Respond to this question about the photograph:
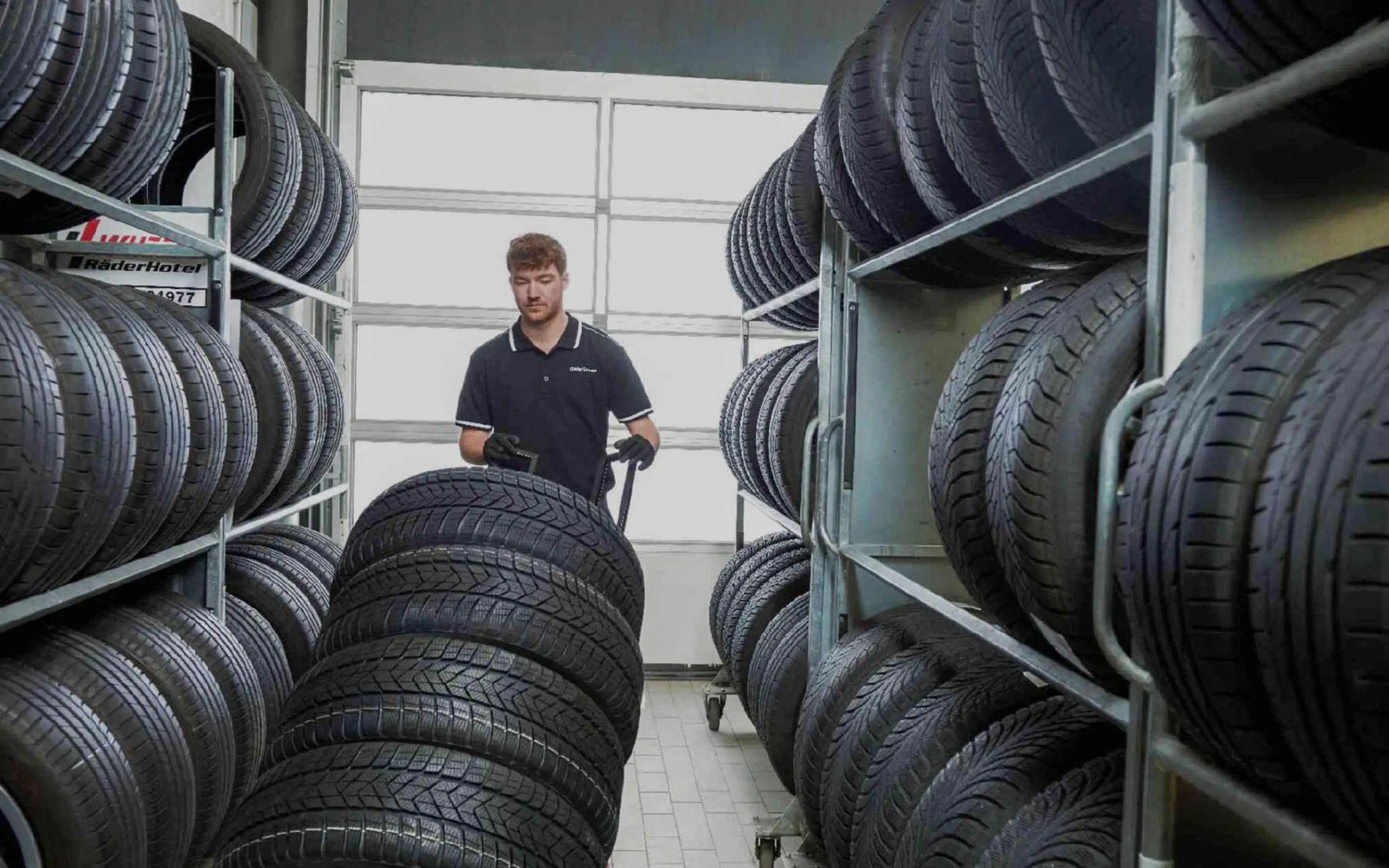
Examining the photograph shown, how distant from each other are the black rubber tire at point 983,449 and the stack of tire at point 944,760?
0.21 metres

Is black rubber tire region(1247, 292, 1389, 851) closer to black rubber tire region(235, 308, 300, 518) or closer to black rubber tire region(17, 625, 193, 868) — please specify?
black rubber tire region(17, 625, 193, 868)

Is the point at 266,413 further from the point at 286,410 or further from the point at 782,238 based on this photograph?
the point at 782,238

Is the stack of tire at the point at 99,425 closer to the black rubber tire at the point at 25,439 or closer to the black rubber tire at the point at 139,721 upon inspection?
the black rubber tire at the point at 25,439

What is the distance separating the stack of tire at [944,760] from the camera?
200 cm

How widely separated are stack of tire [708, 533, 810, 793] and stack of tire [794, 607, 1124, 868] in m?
0.51

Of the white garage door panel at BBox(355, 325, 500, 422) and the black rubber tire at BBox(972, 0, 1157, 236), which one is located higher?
the black rubber tire at BBox(972, 0, 1157, 236)

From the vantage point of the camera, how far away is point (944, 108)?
239 cm

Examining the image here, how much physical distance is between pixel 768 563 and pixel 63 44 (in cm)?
325

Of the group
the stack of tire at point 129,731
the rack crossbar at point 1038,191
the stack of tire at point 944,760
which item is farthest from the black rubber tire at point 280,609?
the rack crossbar at point 1038,191

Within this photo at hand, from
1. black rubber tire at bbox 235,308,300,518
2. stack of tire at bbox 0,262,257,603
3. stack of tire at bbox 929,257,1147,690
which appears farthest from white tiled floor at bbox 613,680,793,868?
stack of tire at bbox 929,257,1147,690

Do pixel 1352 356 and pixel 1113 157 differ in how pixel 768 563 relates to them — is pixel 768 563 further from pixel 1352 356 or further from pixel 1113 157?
pixel 1352 356

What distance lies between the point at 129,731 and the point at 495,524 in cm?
94

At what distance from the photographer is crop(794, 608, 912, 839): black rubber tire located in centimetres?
318

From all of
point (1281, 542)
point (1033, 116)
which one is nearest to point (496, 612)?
point (1033, 116)
